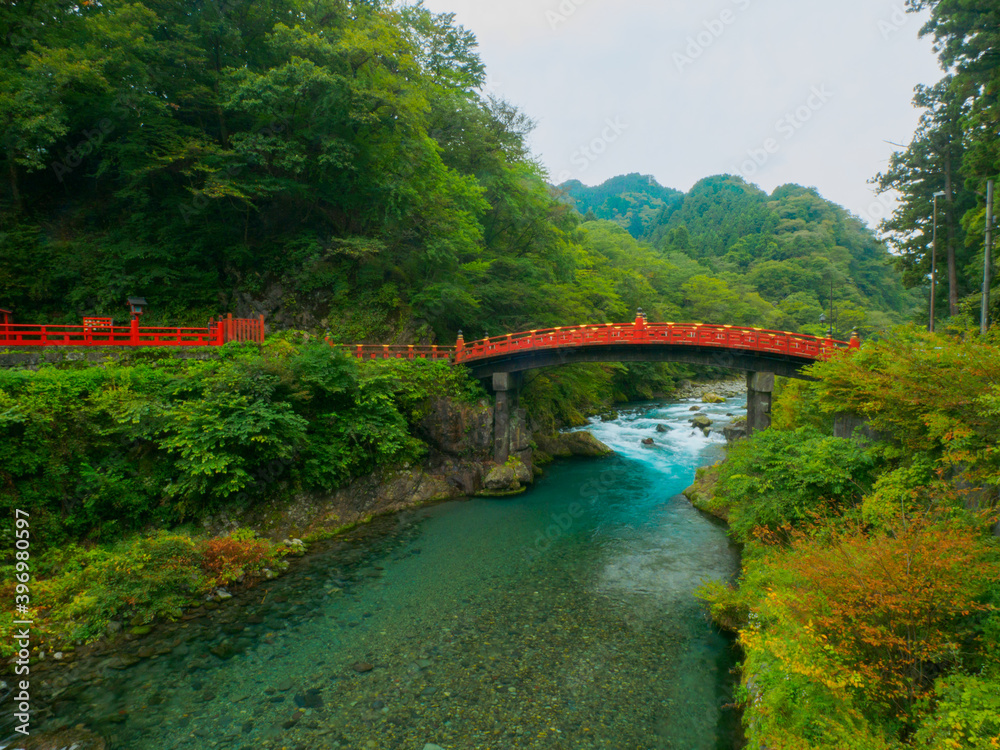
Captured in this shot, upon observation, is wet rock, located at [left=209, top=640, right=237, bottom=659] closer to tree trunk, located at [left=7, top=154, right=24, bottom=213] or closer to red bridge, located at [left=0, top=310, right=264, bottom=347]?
red bridge, located at [left=0, top=310, right=264, bottom=347]

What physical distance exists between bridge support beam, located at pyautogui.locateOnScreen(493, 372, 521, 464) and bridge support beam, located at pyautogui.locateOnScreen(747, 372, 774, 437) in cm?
1012

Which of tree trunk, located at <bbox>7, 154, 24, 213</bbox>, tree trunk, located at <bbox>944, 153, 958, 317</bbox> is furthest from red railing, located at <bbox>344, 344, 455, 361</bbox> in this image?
tree trunk, located at <bbox>944, 153, 958, 317</bbox>

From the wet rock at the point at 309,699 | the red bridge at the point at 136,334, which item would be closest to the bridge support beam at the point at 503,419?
the red bridge at the point at 136,334

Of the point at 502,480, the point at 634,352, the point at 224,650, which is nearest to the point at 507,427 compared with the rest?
the point at 502,480

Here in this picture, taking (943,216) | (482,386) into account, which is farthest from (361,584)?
(943,216)

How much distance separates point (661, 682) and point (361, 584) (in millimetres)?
7270

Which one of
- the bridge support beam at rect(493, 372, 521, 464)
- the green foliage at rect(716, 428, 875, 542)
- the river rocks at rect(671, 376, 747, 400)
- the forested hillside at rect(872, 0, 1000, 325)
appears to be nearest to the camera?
the green foliage at rect(716, 428, 875, 542)

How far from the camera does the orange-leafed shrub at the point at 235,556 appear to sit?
35.9 ft

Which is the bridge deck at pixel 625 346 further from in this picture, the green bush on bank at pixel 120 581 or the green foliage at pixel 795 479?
the green bush on bank at pixel 120 581

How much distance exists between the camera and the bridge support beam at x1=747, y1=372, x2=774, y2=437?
18984mm

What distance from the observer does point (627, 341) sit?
2011 cm

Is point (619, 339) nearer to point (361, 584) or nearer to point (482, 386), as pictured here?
point (482, 386)

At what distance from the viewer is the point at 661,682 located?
27.4 feet

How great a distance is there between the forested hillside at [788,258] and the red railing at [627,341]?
22538 mm
